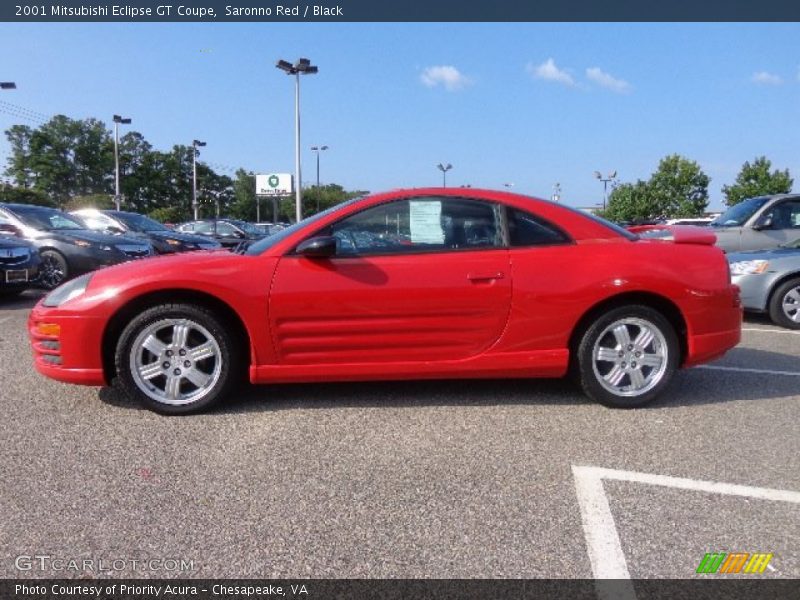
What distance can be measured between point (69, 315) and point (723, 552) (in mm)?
3457

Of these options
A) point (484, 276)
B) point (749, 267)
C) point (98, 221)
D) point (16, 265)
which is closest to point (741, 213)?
point (749, 267)

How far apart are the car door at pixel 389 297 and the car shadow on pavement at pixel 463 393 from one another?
1.28ft

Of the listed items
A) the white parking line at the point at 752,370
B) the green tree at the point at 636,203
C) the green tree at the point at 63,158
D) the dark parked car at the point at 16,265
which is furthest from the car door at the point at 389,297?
the green tree at the point at 63,158

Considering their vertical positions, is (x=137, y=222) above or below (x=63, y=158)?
below

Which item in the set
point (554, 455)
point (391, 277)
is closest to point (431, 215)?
point (391, 277)

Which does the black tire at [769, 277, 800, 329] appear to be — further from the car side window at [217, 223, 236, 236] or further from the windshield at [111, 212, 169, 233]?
the car side window at [217, 223, 236, 236]

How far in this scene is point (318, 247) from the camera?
3.32 meters

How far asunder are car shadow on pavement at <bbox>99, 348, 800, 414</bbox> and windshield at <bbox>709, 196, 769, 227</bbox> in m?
6.04

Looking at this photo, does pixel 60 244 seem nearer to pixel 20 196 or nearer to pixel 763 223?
pixel 763 223

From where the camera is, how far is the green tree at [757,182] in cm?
3881

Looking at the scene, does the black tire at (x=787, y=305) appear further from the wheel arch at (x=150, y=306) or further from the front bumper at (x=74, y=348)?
the front bumper at (x=74, y=348)

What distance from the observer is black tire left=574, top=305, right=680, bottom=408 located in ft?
11.8

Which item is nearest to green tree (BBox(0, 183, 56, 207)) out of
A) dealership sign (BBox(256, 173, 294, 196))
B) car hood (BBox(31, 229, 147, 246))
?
dealership sign (BBox(256, 173, 294, 196))

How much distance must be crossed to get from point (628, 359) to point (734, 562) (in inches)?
65.9
